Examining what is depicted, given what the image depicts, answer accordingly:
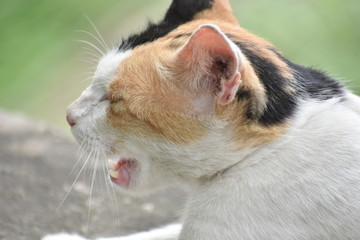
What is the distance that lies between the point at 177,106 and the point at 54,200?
1.15 m

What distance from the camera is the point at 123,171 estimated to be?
81.0 inches

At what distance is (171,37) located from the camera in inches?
77.8

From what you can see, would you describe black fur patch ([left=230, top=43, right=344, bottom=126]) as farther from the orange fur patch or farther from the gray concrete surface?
the gray concrete surface

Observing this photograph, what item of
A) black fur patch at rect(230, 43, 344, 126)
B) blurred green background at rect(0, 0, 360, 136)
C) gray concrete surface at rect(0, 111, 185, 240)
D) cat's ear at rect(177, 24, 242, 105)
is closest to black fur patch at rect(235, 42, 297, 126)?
black fur patch at rect(230, 43, 344, 126)

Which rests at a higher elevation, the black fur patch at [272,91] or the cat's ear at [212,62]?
the cat's ear at [212,62]

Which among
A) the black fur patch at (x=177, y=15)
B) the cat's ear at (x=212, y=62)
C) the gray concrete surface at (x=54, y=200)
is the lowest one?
the gray concrete surface at (x=54, y=200)

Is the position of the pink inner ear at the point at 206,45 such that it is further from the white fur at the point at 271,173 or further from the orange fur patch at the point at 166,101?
the white fur at the point at 271,173

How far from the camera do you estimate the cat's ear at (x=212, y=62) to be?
1669 mm

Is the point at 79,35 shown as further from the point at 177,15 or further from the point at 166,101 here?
the point at 166,101

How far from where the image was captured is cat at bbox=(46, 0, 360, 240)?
1.81 meters

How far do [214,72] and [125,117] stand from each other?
12.1 inches

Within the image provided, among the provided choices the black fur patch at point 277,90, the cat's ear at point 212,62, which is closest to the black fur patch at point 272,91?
the black fur patch at point 277,90

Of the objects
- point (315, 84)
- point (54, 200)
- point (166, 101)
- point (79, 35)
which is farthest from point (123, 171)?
point (79, 35)

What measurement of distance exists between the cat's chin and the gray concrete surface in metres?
0.54
